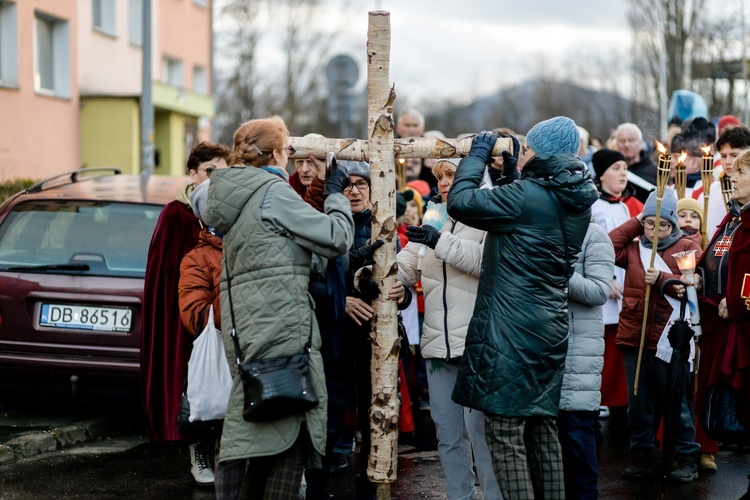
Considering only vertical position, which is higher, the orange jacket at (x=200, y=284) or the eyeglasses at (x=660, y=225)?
the eyeglasses at (x=660, y=225)

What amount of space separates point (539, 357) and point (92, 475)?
3270 mm

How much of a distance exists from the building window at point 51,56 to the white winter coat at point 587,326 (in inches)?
623

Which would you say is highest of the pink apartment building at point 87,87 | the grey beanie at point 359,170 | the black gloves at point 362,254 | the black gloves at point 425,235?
the pink apartment building at point 87,87

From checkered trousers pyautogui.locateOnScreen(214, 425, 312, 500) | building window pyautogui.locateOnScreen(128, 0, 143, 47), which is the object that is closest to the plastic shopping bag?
checkered trousers pyautogui.locateOnScreen(214, 425, 312, 500)

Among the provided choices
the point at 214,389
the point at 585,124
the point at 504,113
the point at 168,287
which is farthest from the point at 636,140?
the point at 504,113

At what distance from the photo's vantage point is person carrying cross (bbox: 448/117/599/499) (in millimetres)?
4766

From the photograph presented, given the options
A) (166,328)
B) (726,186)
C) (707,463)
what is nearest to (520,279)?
(166,328)

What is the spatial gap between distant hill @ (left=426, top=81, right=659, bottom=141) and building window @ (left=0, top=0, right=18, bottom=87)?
33.5 metres

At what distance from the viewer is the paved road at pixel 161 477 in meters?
6.37

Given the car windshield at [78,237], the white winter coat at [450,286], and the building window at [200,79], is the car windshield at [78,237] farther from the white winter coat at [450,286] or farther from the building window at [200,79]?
the building window at [200,79]

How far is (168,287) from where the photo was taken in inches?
246

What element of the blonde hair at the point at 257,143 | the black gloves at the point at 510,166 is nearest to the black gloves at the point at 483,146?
the black gloves at the point at 510,166

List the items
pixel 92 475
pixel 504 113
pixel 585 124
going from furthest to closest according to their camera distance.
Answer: pixel 504 113 → pixel 585 124 → pixel 92 475

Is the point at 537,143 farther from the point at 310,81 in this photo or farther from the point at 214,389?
the point at 310,81
